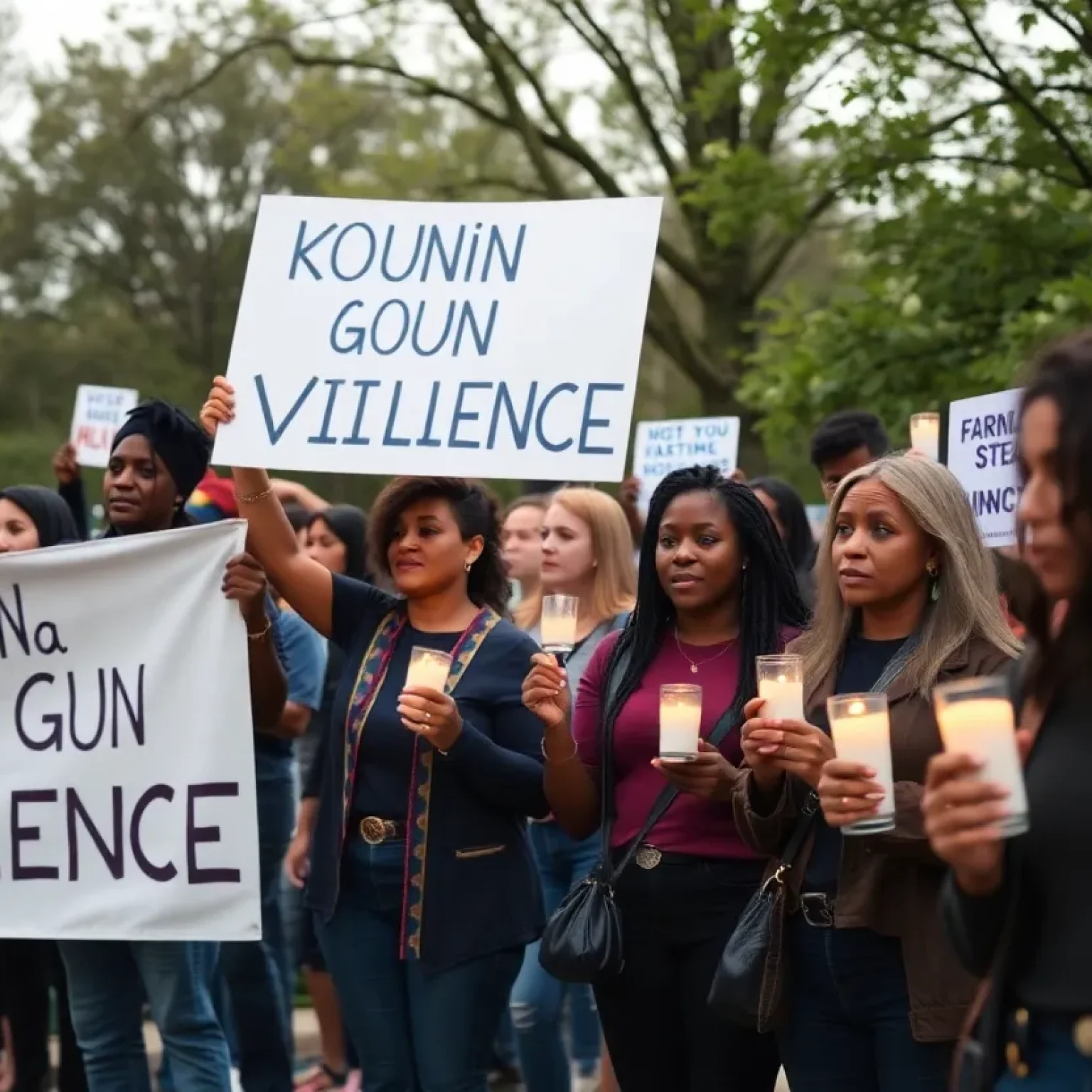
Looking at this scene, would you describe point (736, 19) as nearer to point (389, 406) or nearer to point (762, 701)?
point (389, 406)

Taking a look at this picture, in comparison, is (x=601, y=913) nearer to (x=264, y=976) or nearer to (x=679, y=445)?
(x=264, y=976)

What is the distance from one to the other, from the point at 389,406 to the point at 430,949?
4.47 ft

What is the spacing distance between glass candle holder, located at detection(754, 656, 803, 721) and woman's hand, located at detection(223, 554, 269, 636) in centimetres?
183

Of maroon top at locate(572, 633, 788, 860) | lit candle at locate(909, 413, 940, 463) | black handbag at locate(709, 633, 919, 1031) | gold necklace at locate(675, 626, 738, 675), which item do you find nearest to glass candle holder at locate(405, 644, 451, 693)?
maroon top at locate(572, 633, 788, 860)

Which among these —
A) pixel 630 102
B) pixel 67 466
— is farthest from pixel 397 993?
pixel 630 102

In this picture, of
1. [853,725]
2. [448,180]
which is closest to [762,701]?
[853,725]

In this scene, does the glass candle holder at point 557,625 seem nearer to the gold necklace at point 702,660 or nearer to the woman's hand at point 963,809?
the gold necklace at point 702,660

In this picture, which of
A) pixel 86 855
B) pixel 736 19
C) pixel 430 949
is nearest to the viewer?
pixel 430 949

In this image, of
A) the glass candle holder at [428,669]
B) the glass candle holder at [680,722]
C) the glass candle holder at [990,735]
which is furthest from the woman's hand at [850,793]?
the glass candle holder at [428,669]

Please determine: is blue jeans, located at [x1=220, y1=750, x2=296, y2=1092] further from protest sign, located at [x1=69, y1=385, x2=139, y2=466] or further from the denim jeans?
protest sign, located at [x1=69, y1=385, x2=139, y2=466]

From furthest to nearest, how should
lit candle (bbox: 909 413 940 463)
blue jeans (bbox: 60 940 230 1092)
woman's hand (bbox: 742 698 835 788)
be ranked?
lit candle (bbox: 909 413 940 463), blue jeans (bbox: 60 940 230 1092), woman's hand (bbox: 742 698 835 788)

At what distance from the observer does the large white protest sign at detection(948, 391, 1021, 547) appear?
5.68m

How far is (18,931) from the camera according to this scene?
527 centimetres

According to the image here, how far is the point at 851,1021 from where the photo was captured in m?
3.84
